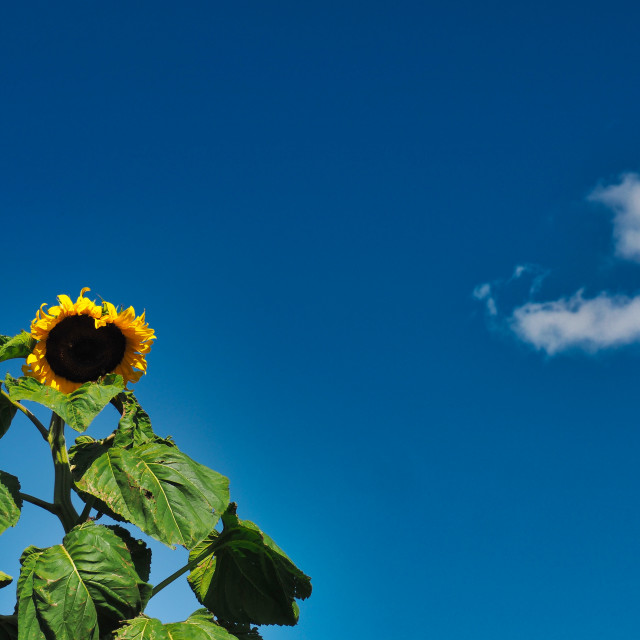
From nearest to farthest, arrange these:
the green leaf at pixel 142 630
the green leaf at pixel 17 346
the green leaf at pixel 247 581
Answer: the green leaf at pixel 142 630 → the green leaf at pixel 17 346 → the green leaf at pixel 247 581

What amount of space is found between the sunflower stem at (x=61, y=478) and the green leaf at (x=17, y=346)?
583 mm

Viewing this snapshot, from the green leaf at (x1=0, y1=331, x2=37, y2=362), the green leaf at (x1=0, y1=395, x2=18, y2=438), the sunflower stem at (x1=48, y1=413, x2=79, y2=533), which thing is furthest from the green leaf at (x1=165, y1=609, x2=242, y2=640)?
the green leaf at (x1=0, y1=331, x2=37, y2=362)

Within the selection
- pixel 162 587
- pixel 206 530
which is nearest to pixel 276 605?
pixel 162 587

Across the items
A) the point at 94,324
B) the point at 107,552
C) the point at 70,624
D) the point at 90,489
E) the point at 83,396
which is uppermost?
the point at 94,324

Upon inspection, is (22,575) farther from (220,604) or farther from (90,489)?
(220,604)

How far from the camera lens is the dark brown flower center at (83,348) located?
202 inches

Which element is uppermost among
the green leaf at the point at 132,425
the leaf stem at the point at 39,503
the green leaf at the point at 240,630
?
the green leaf at the point at 132,425

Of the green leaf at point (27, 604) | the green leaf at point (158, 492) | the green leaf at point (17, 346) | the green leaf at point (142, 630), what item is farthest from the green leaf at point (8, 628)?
the green leaf at point (17, 346)

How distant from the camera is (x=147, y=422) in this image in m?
5.48

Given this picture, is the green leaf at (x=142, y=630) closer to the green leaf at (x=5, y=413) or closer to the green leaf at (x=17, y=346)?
the green leaf at (x=5, y=413)

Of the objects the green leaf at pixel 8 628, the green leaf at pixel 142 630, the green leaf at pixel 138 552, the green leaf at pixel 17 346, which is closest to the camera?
the green leaf at pixel 142 630

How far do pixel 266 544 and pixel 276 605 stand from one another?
0.57 m

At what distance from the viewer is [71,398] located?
4.36m

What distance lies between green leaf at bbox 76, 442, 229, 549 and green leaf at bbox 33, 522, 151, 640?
241 mm
